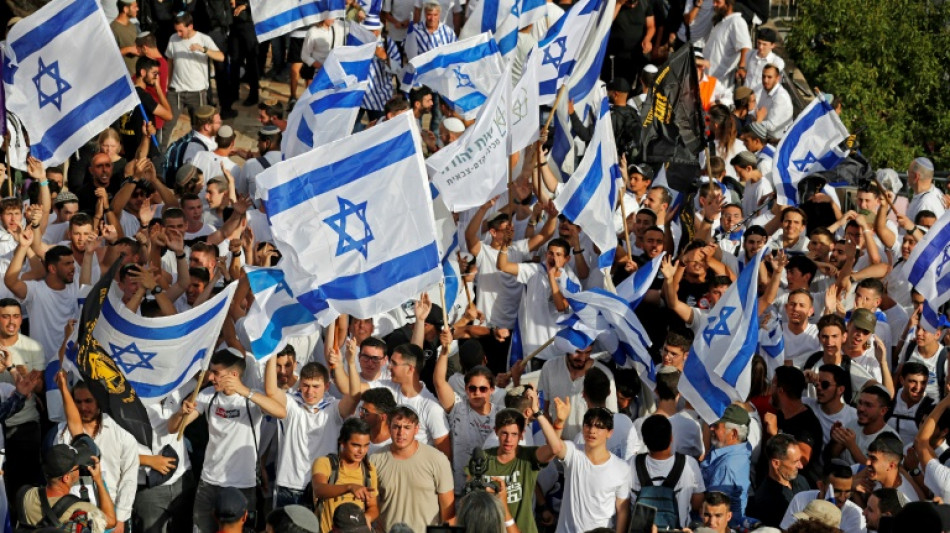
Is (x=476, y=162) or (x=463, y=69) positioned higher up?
(x=476, y=162)

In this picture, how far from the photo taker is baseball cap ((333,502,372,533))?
10.4 metres

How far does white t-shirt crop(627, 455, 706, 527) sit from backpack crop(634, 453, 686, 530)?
20mm

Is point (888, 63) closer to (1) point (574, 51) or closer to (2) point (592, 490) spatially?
(1) point (574, 51)

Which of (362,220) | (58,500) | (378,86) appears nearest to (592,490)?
(362,220)

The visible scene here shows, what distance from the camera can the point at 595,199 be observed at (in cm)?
1433

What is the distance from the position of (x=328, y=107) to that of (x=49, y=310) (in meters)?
Result: 3.05

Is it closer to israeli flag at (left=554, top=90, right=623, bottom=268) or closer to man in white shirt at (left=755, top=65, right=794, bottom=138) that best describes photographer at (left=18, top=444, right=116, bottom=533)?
israeli flag at (left=554, top=90, right=623, bottom=268)

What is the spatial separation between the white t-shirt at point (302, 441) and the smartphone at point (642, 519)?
7.29ft

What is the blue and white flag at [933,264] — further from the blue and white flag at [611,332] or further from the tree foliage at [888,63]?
the tree foliage at [888,63]

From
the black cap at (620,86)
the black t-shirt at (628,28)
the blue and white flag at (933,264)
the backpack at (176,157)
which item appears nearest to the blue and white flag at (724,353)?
the blue and white flag at (933,264)

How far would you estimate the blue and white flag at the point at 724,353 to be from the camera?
41.1 feet

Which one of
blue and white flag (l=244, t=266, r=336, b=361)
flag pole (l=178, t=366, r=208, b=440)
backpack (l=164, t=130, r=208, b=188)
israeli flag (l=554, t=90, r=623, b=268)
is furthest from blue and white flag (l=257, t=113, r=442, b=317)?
backpack (l=164, t=130, r=208, b=188)

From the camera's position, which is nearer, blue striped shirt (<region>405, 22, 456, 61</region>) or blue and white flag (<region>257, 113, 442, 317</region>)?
blue and white flag (<region>257, 113, 442, 317</region>)

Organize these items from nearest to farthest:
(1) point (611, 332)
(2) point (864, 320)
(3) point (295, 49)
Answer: (1) point (611, 332)
(2) point (864, 320)
(3) point (295, 49)
